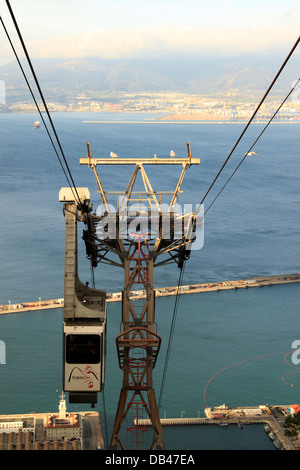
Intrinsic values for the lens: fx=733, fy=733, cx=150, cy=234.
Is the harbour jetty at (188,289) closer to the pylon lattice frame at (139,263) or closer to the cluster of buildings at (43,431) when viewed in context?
the cluster of buildings at (43,431)

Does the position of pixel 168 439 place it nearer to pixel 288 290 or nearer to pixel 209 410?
pixel 209 410

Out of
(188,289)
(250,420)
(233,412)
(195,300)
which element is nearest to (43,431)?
(233,412)

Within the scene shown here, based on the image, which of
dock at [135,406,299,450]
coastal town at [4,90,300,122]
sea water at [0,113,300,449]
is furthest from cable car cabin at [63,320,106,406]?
coastal town at [4,90,300,122]

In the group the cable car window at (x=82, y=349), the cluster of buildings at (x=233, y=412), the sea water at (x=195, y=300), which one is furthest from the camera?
the sea water at (x=195, y=300)

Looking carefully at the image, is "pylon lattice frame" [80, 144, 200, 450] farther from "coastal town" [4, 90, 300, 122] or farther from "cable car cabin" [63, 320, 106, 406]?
"coastal town" [4, 90, 300, 122]

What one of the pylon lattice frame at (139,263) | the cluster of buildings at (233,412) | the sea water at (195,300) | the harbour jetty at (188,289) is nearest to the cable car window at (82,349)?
the pylon lattice frame at (139,263)

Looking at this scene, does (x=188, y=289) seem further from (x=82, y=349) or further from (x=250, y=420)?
(x=82, y=349)
